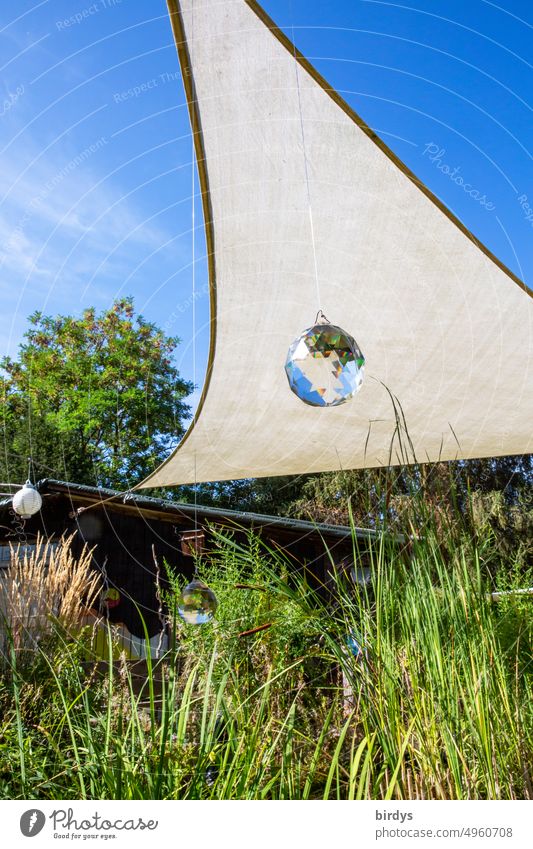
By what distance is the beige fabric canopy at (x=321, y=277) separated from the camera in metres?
2.44

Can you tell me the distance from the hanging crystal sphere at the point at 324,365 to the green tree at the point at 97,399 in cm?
616

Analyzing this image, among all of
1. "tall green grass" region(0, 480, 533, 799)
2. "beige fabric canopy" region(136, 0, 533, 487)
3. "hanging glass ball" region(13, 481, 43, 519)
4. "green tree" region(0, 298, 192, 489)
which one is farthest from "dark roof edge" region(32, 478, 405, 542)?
"tall green grass" region(0, 480, 533, 799)

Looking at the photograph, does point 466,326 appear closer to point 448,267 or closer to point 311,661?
point 448,267

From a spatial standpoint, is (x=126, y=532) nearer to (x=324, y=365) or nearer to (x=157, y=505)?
(x=157, y=505)

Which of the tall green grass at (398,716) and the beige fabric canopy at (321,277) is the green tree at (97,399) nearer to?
the beige fabric canopy at (321,277)

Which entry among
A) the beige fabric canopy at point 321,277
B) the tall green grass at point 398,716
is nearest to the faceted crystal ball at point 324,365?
the tall green grass at point 398,716

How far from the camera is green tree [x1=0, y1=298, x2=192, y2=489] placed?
9117 mm

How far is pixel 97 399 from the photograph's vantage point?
9758 mm

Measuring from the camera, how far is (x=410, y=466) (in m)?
1.56

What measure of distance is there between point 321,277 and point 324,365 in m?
1.46

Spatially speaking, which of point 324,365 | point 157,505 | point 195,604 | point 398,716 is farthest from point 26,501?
point 398,716

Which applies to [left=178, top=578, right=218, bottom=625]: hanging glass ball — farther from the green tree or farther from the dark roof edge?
the green tree
